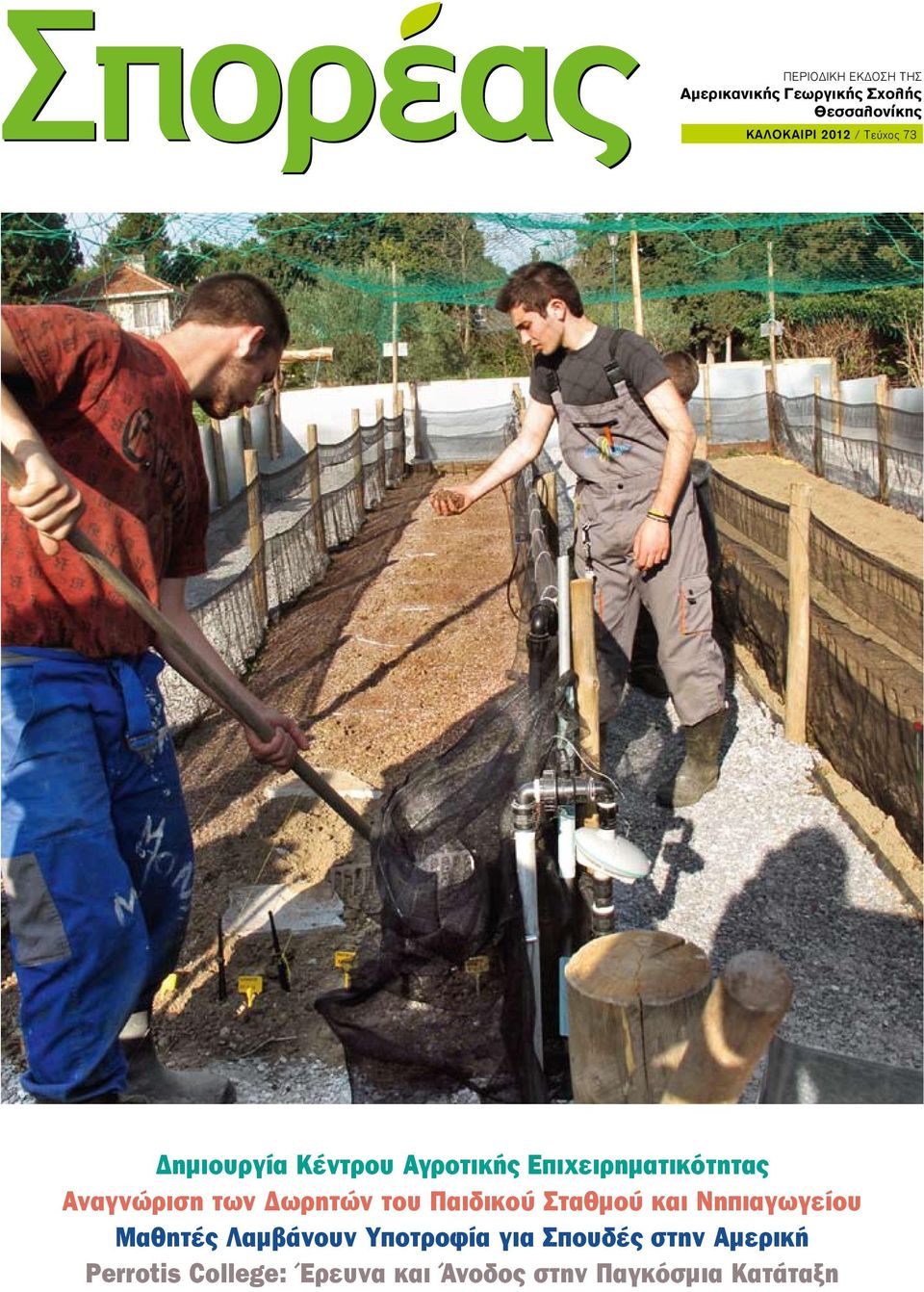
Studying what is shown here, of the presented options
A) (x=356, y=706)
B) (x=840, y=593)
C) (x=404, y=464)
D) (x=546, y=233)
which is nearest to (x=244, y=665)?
(x=356, y=706)

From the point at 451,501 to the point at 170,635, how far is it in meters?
1.75

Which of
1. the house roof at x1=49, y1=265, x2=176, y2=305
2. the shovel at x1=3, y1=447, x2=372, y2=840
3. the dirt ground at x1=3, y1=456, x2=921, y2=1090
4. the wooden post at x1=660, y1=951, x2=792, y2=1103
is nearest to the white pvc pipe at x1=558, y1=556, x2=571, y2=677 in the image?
the shovel at x1=3, y1=447, x2=372, y2=840

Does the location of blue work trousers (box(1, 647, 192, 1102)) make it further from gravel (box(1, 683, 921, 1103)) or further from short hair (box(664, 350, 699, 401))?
short hair (box(664, 350, 699, 401))

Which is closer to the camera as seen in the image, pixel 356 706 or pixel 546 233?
pixel 356 706

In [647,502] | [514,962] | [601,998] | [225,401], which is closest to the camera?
[601,998]

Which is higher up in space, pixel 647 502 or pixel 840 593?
pixel 647 502

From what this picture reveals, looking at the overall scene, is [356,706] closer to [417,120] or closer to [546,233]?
[417,120]

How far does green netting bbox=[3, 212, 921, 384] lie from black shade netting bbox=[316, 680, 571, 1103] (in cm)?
167

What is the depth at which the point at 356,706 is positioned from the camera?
22.1ft

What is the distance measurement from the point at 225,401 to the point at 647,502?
2125 millimetres

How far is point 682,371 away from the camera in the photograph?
5750 millimetres

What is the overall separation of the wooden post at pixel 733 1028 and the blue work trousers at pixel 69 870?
1240mm

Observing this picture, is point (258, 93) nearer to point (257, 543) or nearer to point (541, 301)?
point (541, 301)

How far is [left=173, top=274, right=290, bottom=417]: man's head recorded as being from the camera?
2.65 metres
